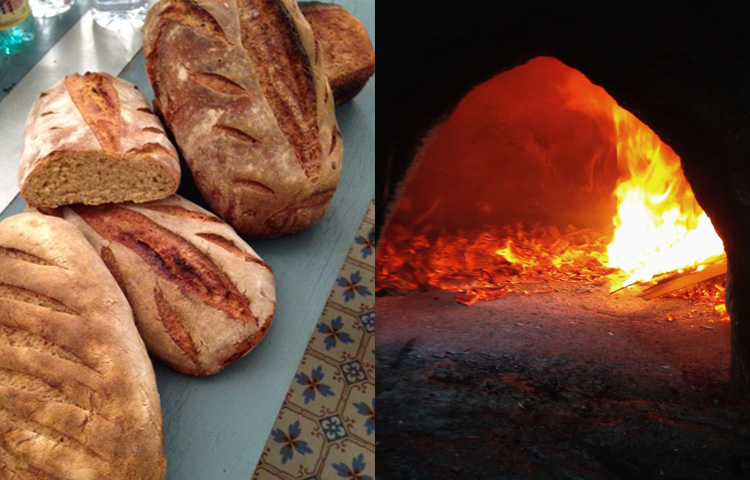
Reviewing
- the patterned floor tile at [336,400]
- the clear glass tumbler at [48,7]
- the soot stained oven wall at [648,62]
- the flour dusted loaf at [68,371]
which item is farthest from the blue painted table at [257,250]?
the soot stained oven wall at [648,62]

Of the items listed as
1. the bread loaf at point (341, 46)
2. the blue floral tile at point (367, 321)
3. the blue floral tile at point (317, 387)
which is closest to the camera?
the bread loaf at point (341, 46)

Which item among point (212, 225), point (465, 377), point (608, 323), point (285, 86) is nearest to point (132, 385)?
point (212, 225)

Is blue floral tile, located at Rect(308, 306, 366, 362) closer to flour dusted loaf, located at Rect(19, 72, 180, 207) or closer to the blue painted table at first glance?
the blue painted table

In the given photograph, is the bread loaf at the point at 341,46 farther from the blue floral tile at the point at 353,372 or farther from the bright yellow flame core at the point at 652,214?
the blue floral tile at the point at 353,372

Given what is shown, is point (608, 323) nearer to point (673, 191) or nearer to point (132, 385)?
point (673, 191)

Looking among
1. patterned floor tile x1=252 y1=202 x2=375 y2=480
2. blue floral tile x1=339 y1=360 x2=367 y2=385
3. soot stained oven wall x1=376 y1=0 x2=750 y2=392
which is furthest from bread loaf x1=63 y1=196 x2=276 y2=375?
blue floral tile x1=339 y1=360 x2=367 y2=385

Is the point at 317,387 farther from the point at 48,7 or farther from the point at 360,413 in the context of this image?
the point at 48,7
